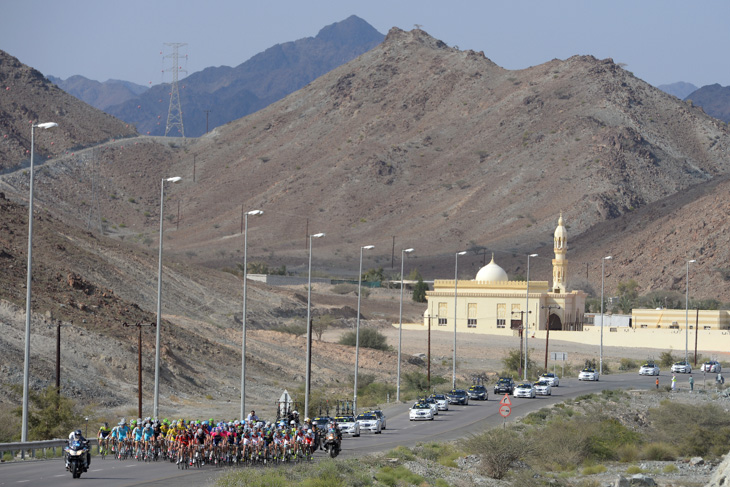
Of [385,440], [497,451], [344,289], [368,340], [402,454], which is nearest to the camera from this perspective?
[402,454]

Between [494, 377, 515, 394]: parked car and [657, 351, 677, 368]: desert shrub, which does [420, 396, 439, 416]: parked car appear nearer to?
[494, 377, 515, 394]: parked car

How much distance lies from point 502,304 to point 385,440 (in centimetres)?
5673

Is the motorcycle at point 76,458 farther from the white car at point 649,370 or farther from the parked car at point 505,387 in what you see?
the white car at point 649,370

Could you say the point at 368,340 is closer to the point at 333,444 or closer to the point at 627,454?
the point at 627,454

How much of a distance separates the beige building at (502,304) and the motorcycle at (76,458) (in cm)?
6651

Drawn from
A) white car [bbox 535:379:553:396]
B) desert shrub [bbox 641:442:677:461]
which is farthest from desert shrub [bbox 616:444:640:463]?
white car [bbox 535:379:553:396]

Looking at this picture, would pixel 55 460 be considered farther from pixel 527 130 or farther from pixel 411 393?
pixel 527 130

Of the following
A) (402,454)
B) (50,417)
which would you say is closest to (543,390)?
(402,454)

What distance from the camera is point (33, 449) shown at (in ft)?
96.3

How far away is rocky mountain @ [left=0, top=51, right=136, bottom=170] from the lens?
16412cm

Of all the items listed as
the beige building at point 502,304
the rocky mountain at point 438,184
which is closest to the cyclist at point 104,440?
the rocky mountain at point 438,184

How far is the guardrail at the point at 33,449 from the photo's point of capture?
2802 cm

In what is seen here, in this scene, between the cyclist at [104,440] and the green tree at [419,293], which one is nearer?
the cyclist at [104,440]

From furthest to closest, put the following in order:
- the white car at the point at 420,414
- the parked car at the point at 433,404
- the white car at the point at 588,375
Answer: the white car at the point at 588,375
the parked car at the point at 433,404
the white car at the point at 420,414
